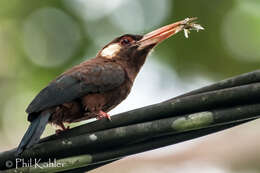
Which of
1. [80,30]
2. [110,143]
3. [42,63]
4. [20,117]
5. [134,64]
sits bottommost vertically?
[110,143]

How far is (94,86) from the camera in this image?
3.61 metres

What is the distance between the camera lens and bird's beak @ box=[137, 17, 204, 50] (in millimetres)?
3787

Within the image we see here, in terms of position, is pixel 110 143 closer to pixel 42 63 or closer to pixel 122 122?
pixel 122 122

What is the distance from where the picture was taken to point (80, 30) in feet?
25.6

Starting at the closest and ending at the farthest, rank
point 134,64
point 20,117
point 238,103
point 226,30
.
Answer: point 238,103 → point 134,64 → point 20,117 → point 226,30

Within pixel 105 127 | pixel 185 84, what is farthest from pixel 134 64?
pixel 185 84

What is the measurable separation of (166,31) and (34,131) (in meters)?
1.55

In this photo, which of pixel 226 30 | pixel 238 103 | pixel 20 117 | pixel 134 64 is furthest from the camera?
pixel 226 30

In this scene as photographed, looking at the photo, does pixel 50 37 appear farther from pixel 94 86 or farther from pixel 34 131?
pixel 34 131

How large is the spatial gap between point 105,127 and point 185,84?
4905 millimetres

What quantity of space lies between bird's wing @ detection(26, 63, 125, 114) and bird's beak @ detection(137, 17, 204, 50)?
1.17 feet

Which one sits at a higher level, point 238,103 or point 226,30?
point 226,30

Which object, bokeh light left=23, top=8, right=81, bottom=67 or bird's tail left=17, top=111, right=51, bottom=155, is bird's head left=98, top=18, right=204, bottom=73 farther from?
bokeh light left=23, top=8, right=81, bottom=67

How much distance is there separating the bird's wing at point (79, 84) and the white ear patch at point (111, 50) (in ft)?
0.98
